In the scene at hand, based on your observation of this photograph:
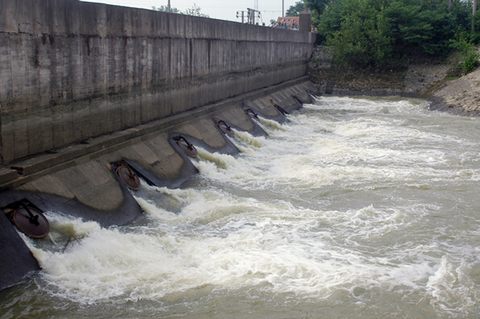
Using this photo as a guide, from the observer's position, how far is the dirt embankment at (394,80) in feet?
115

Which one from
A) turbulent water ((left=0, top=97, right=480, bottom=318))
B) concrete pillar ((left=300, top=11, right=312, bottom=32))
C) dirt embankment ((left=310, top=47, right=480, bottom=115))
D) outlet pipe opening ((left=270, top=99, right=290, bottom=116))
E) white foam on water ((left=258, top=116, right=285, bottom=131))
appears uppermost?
concrete pillar ((left=300, top=11, right=312, bottom=32))

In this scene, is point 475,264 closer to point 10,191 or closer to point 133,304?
point 133,304

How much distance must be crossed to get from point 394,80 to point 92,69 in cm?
3084

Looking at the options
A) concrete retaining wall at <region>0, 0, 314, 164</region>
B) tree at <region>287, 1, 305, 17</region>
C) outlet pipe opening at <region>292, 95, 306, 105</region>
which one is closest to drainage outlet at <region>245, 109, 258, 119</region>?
concrete retaining wall at <region>0, 0, 314, 164</region>

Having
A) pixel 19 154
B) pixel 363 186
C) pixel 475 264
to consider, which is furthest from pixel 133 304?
pixel 363 186

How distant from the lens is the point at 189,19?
18109mm

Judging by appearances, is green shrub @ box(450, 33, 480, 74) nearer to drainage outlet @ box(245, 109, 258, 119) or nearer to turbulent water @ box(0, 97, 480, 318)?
drainage outlet @ box(245, 109, 258, 119)

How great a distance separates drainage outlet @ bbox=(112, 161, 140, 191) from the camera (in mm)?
11812

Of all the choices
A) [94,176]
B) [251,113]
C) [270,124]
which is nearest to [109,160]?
[94,176]

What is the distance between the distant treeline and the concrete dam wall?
72.9ft

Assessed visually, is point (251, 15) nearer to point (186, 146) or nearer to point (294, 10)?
point (186, 146)

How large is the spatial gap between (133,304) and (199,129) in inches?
404

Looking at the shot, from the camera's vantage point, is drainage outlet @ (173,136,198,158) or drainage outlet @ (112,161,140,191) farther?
drainage outlet @ (173,136,198,158)

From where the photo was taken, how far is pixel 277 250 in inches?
369
